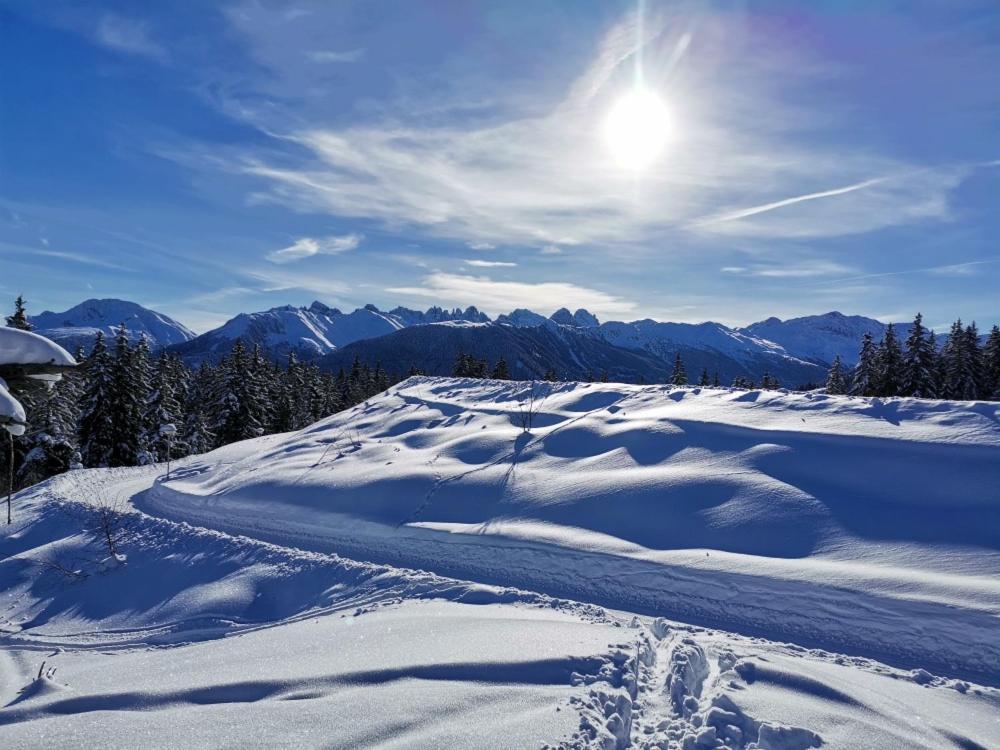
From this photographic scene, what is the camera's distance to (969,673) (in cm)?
517

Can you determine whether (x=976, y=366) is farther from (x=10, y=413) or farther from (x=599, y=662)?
(x=10, y=413)

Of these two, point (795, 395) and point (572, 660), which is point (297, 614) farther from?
point (795, 395)

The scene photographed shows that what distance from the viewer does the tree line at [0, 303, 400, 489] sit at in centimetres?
2738

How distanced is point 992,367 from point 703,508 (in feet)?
126

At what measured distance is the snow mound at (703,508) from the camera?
618cm

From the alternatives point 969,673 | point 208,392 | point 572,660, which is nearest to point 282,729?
point 572,660

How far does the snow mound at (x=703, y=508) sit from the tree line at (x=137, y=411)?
9752 mm

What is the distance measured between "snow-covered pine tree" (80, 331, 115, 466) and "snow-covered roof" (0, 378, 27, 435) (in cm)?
2336

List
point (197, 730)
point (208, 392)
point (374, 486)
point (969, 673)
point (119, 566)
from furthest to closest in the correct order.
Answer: point (208, 392) → point (374, 486) → point (119, 566) → point (969, 673) → point (197, 730)

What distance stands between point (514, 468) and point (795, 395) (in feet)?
22.8

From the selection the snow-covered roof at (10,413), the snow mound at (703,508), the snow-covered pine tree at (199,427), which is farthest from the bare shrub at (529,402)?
the snow-covered pine tree at (199,427)

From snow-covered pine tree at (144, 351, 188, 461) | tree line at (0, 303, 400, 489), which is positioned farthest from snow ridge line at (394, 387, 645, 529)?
snow-covered pine tree at (144, 351, 188, 461)

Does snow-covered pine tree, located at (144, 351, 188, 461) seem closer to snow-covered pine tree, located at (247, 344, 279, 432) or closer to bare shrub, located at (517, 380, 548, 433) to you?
snow-covered pine tree, located at (247, 344, 279, 432)

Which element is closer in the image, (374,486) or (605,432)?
(374,486)
